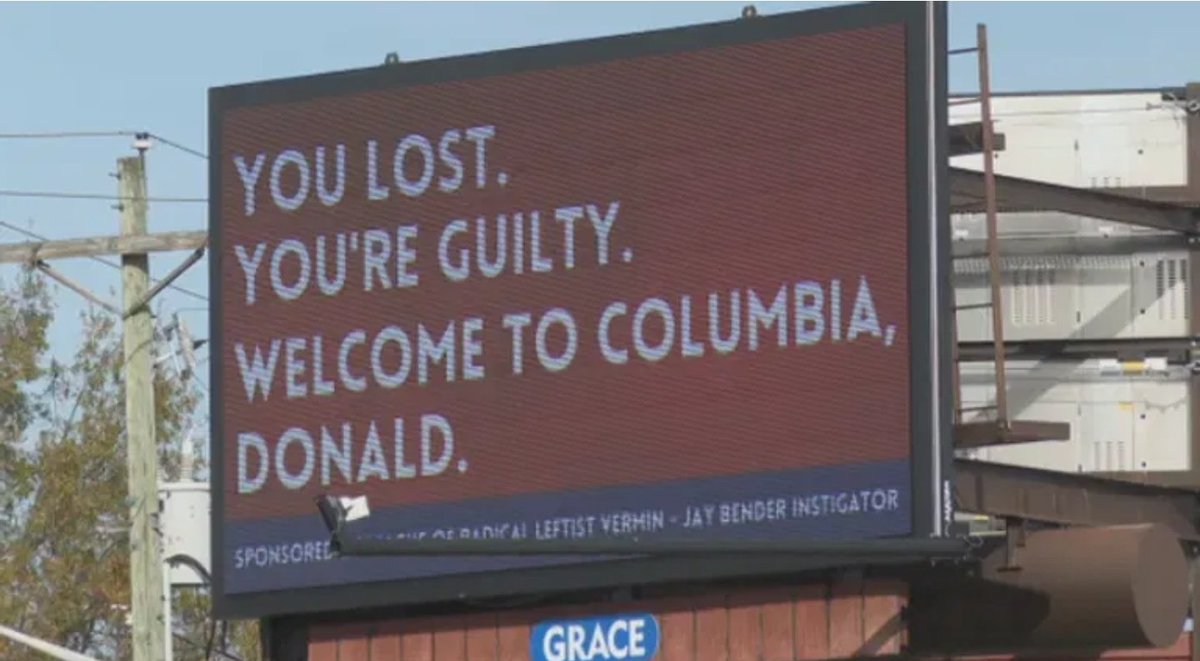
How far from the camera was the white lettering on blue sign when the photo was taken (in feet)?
64.8

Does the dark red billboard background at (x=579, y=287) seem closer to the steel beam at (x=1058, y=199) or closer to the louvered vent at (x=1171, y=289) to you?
the steel beam at (x=1058, y=199)

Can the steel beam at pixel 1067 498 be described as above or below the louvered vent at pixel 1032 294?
below

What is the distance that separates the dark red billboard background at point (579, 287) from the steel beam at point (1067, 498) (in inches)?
23.8

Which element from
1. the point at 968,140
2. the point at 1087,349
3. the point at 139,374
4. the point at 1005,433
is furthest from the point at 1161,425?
the point at 139,374

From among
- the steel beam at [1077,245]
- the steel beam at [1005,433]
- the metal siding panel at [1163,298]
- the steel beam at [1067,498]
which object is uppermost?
the steel beam at [1077,245]

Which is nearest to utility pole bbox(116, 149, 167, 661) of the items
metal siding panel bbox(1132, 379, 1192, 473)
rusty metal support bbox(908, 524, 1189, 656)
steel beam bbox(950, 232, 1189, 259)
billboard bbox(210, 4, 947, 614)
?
billboard bbox(210, 4, 947, 614)

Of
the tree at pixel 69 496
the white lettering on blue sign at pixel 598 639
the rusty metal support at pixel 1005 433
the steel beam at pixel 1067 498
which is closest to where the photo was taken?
the rusty metal support at pixel 1005 433

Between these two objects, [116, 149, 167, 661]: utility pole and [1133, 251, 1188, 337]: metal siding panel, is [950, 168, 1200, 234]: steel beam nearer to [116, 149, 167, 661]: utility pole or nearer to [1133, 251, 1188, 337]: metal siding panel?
[1133, 251, 1188, 337]: metal siding panel

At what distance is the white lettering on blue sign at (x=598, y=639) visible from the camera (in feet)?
64.8

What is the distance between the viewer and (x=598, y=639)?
1997 centimetres

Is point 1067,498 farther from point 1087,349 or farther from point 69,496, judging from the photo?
point 69,496

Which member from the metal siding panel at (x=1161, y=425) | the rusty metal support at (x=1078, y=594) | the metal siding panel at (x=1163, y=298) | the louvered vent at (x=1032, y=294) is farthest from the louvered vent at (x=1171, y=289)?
the rusty metal support at (x=1078, y=594)

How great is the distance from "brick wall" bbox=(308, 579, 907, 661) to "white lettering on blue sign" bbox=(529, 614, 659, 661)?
0.23 ft

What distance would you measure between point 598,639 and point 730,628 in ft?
3.33
